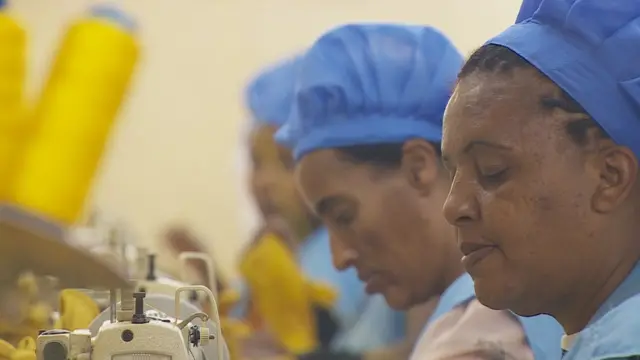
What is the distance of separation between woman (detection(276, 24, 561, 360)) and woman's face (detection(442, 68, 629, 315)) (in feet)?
1.07

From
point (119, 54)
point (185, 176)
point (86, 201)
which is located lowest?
point (185, 176)

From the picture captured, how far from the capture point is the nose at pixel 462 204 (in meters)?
0.80

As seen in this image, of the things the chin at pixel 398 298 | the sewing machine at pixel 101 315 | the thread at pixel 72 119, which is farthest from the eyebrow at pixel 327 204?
the thread at pixel 72 119

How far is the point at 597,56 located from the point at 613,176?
0.10m

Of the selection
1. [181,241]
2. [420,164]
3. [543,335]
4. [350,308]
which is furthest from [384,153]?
[181,241]

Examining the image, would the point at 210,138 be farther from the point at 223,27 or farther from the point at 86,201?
the point at 86,201

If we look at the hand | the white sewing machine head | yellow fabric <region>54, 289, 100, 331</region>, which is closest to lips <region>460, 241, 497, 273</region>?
the white sewing machine head

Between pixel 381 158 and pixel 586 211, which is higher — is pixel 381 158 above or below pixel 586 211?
below

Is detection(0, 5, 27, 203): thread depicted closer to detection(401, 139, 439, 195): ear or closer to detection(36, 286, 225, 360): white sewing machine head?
detection(401, 139, 439, 195): ear

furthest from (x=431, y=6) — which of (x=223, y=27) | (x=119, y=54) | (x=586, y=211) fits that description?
(x=223, y=27)

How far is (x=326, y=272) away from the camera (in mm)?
2039

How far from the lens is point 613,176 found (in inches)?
30.6

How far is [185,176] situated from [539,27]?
2.43 metres

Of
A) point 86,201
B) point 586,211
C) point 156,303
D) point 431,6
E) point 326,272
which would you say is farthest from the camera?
point 86,201
